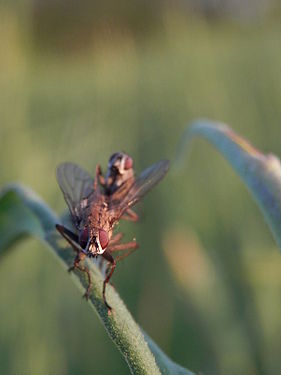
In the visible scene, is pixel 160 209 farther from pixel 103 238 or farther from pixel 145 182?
pixel 103 238

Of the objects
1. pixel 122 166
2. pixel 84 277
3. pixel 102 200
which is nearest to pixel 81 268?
pixel 84 277

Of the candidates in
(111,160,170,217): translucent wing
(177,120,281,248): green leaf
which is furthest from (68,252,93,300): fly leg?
(111,160,170,217): translucent wing

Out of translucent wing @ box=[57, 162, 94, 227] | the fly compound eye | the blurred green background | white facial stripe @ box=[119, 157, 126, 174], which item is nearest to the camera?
the fly compound eye

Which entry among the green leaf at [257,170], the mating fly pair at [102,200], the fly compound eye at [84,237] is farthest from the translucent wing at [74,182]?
the green leaf at [257,170]

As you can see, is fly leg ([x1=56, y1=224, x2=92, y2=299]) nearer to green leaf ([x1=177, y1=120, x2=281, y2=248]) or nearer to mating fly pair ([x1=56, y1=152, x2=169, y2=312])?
mating fly pair ([x1=56, y1=152, x2=169, y2=312])

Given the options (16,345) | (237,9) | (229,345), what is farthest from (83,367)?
(237,9)

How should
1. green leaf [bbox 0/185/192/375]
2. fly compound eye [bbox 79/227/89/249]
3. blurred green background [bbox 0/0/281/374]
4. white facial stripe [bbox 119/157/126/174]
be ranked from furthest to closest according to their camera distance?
→ blurred green background [bbox 0/0/281/374], white facial stripe [bbox 119/157/126/174], fly compound eye [bbox 79/227/89/249], green leaf [bbox 0/185/192/375]
